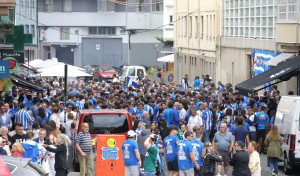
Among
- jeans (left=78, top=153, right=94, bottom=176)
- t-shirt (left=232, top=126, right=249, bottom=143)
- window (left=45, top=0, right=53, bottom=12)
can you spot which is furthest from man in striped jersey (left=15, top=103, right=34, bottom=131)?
window (left=45, top=0, right=53, bottom=12)

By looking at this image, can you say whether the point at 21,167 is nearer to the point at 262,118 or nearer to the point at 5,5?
the point at 262,118

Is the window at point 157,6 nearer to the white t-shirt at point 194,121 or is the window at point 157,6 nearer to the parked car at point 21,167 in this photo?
the white t-shirt at point 194,121

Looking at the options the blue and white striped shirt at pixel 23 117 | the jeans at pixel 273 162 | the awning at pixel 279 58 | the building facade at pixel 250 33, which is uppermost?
the building facade at pixel 250 33

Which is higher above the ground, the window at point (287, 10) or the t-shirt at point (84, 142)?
the window at point (287, 10)

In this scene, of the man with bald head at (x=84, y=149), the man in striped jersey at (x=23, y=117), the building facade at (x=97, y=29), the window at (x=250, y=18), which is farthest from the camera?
the building facade at (x=97, y=29)

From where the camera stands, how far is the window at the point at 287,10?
29.6 metres

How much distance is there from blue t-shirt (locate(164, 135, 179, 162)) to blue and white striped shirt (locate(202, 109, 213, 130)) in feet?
21.0

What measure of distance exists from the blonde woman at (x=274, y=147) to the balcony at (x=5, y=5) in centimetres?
921

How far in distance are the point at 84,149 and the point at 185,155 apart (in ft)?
9.10

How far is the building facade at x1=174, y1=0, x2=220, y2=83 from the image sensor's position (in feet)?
158

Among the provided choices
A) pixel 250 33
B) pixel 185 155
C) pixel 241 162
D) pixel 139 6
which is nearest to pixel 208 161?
pixel 185 155

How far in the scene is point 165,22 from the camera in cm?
6975

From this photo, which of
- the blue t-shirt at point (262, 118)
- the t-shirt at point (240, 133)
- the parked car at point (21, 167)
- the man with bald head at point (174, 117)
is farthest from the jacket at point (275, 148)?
the parked car at point (21, 167)

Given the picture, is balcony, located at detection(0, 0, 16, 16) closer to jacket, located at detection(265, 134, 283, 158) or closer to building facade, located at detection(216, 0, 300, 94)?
jacket, located at detection(265, 134, 283, 158)
